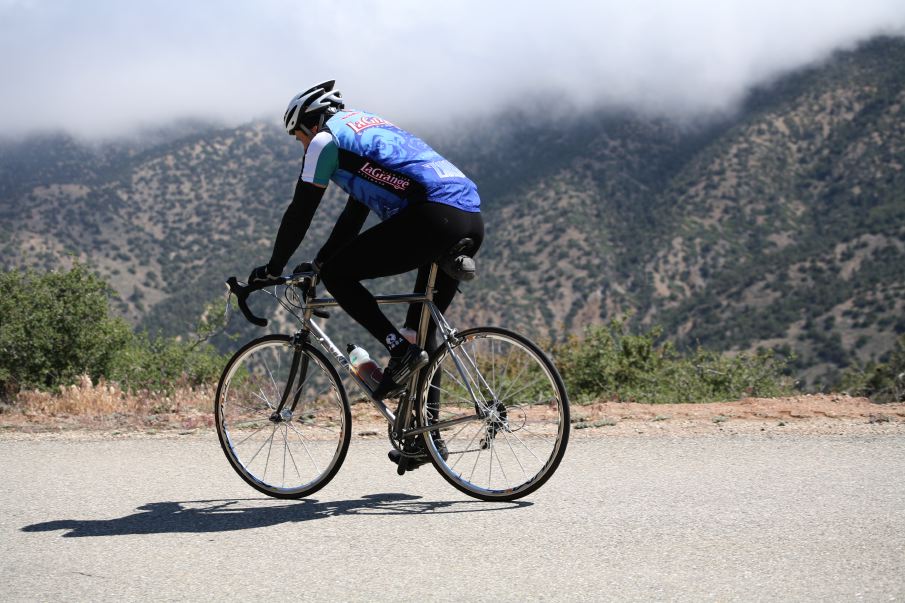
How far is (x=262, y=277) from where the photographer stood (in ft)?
15.7

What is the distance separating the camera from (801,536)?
383 centimetres

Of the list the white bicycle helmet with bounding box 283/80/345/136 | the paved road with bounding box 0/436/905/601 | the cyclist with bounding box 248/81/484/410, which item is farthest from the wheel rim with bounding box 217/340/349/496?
the white bicycle helmet with bounding box 283/80/345/136

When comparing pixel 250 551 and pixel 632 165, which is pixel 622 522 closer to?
pixel 250 551

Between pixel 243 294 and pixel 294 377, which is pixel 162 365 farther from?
pixel 243 294

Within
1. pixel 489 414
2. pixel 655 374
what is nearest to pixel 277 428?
pixel 489 414

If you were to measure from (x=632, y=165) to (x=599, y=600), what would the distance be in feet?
297

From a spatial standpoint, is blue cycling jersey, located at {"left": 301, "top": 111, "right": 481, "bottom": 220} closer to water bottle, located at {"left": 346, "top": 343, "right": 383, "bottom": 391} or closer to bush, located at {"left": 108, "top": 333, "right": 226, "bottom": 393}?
water bottle, located at {"left": 346, "top": 343, "right": 383, "bottom": 391}

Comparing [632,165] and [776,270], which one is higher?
[632,165]

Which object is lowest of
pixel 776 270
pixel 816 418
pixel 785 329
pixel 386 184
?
pixel 816 418

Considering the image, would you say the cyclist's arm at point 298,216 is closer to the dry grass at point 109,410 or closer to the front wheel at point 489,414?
the front wheel at point 489,414

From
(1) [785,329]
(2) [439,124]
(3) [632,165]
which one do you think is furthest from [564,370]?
(2) [439,124]

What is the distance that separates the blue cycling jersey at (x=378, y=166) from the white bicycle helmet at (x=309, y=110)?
0.11 metres

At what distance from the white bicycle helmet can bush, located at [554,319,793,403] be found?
4.34m

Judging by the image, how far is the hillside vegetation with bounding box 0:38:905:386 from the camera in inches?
2409
